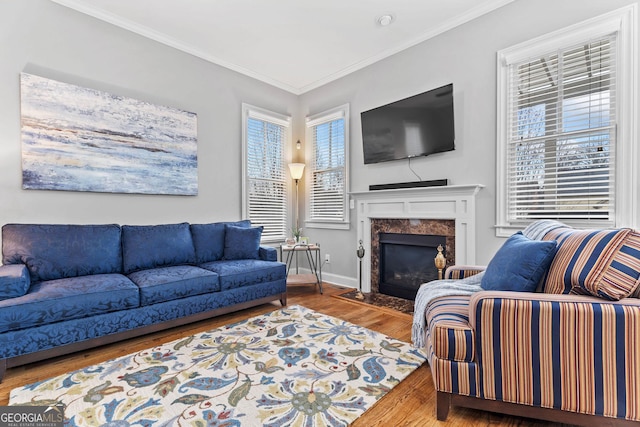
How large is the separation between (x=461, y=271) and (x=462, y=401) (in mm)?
1103

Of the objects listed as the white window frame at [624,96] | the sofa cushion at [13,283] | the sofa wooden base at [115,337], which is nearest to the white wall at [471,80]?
the white window frame at [624,96]

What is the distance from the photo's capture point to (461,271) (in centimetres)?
239

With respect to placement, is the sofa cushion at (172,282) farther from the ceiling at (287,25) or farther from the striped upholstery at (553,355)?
the ceiling at (287,25)

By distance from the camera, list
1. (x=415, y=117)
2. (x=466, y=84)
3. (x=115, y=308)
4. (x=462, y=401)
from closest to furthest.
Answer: (x=462, y=401) → (x=115, y=308) → (x=466, y=84) → (x=415, y=117)

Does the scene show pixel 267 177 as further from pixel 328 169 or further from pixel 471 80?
pixel 471 80

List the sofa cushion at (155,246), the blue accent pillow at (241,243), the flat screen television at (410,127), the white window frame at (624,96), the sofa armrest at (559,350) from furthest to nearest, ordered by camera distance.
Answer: the blue accent pillow at (241,243), the flat screen television at (410,127), the sofa cushion at (155,246), the white window frame at (624,96), the sofa armrest at (559,350)

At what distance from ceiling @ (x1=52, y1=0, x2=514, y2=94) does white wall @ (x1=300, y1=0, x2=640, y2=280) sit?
16 centimetres

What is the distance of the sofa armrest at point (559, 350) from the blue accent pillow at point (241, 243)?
2543 millimetres

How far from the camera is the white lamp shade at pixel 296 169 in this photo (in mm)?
4516

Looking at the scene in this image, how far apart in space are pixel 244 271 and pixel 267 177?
1.80 meters

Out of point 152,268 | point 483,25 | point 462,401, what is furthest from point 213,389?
point 483,25

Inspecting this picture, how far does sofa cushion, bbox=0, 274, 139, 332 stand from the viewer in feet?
6.21

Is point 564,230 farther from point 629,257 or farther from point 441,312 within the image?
point 441,312

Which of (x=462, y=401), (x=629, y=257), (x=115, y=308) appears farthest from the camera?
(x=115, y=308)
